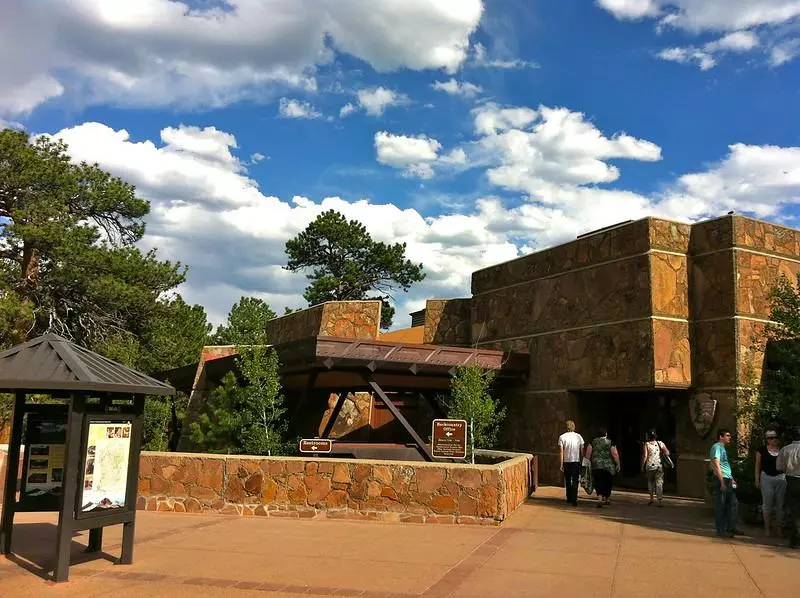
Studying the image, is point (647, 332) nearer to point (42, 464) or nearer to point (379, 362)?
point (379, 362)

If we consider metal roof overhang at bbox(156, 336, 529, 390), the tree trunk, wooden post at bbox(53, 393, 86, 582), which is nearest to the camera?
wooden post at bbox(53, 393, 86, 582)

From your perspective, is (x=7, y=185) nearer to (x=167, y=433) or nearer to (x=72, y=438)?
(x=167, y=433)

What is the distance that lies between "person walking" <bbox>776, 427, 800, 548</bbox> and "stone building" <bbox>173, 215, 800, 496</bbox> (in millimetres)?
4797

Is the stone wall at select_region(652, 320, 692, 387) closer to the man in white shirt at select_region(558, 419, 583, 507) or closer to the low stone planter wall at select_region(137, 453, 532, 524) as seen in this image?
the man in white shirt at select_region(558, 419, 583, 507)

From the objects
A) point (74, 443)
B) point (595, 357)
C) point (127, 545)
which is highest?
point (595, 357)

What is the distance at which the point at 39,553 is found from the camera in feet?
27.8

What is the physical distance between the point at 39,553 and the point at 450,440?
6.87 meters

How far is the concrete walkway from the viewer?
6.90 metres

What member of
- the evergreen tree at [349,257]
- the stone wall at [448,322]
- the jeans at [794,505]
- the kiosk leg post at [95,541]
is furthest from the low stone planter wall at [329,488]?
the evergreen tree at [349,257]

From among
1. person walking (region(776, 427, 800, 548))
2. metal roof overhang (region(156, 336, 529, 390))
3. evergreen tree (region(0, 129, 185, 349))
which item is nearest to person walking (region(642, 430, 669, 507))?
person walking (region(776, 427, 800, 548))

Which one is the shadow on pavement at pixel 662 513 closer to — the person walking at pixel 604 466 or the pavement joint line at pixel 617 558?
the person walking at pixel 604 466

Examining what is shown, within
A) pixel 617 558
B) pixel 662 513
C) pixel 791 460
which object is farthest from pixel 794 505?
pixel 662 513

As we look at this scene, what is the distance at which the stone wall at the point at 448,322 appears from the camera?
24.5 metres

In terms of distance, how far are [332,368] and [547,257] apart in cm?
786
